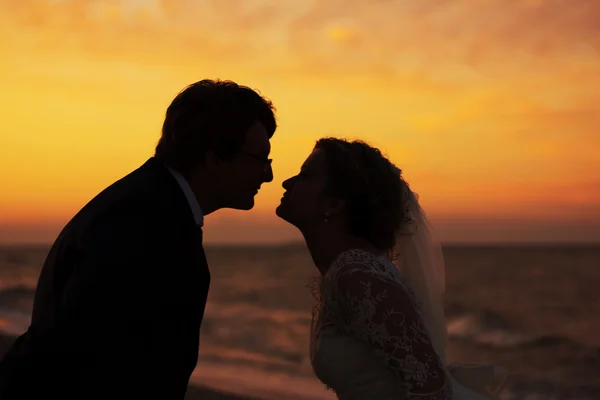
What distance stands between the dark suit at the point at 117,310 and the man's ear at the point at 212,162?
1.45ft

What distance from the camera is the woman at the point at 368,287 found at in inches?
145

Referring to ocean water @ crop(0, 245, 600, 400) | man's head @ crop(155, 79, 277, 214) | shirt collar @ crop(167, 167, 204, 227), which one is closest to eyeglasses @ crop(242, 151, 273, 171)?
man's head @ crop(155, 79, 277, 214)

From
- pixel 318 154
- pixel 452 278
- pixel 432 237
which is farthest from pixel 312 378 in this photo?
pixel 452 278

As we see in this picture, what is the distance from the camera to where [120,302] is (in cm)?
285

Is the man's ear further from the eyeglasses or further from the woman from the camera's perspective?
the woman

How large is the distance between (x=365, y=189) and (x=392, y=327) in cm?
77

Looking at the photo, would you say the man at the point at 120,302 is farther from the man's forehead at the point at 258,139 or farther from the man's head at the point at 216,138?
the man's forehead at the point at 258,139

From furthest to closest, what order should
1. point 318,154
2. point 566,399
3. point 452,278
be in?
point 452,278 → point 566,399 → point 318,154

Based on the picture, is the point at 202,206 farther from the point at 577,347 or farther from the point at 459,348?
the point at 577,347

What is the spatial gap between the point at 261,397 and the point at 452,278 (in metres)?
40.3

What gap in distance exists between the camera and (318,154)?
4164mm

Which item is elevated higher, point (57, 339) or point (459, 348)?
point (459, 348)

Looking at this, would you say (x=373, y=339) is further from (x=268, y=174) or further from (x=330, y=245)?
(x=268, y=174)

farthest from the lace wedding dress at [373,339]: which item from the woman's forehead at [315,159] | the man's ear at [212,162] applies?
the man's ear at [212,162]
